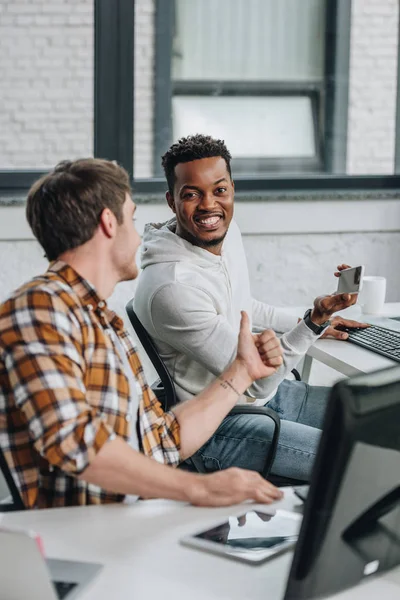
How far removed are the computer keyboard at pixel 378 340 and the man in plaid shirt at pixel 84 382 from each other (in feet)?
2.39

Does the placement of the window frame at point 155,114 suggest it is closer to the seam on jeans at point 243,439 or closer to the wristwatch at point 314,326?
the wristwatch at point 314,326

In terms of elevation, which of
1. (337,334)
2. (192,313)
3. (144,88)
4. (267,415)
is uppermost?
(144,88)

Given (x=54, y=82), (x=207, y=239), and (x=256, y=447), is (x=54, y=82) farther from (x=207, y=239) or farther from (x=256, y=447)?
(x=256, y=447)

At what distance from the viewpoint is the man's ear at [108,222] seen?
59.1 inches

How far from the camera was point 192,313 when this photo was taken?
81.9 inches

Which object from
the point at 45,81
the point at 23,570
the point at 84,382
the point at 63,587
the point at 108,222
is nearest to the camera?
the point at 23,570

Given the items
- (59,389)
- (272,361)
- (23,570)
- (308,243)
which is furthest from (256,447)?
(308,243)

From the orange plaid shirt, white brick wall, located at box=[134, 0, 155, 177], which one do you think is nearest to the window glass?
white brick wall, located at box=[134, 0, 155, 177]

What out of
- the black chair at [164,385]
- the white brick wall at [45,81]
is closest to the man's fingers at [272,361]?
the black chair at [164,385]

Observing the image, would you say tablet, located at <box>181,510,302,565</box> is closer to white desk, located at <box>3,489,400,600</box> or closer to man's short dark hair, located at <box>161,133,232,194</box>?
white desk, located at <box>3,489,400,600</box>

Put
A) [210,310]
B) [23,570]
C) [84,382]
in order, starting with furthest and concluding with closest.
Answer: [210,310], [84,382], [23,570]

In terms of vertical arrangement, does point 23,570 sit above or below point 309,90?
below

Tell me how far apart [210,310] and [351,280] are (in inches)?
16.2

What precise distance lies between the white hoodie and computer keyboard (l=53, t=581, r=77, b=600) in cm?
104
